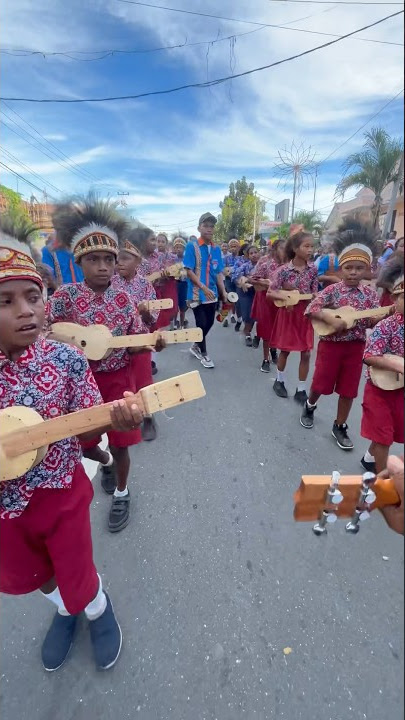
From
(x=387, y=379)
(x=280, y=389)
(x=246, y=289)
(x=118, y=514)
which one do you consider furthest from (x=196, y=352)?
(x=387, y=379)

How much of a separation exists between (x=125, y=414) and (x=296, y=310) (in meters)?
2.98

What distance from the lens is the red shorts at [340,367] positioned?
3004 millimetres

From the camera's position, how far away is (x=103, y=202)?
2338 millimetres

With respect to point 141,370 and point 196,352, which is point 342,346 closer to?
point 141,370

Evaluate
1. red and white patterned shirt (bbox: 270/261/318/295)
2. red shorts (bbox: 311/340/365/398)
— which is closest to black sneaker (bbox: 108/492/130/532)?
red shorts (bbox: 311/340/365/398)

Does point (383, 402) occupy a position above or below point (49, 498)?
above

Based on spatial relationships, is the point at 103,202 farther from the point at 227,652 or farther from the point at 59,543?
the point at 227,652

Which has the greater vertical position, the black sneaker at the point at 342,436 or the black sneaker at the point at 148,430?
the black sneaker at the point at 342,436

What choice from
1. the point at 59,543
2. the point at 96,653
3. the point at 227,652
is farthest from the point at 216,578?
the point at 59,543

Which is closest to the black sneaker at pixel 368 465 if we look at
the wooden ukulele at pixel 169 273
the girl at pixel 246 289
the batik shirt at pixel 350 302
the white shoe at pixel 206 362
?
the batik shirt at pixel 350 302

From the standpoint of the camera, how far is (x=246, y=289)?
6.26 m

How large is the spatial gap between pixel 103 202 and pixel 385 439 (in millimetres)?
2364

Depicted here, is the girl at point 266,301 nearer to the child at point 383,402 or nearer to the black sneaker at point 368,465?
the black sneaker at point 368,465

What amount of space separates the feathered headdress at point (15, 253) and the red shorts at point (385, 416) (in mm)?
2032
